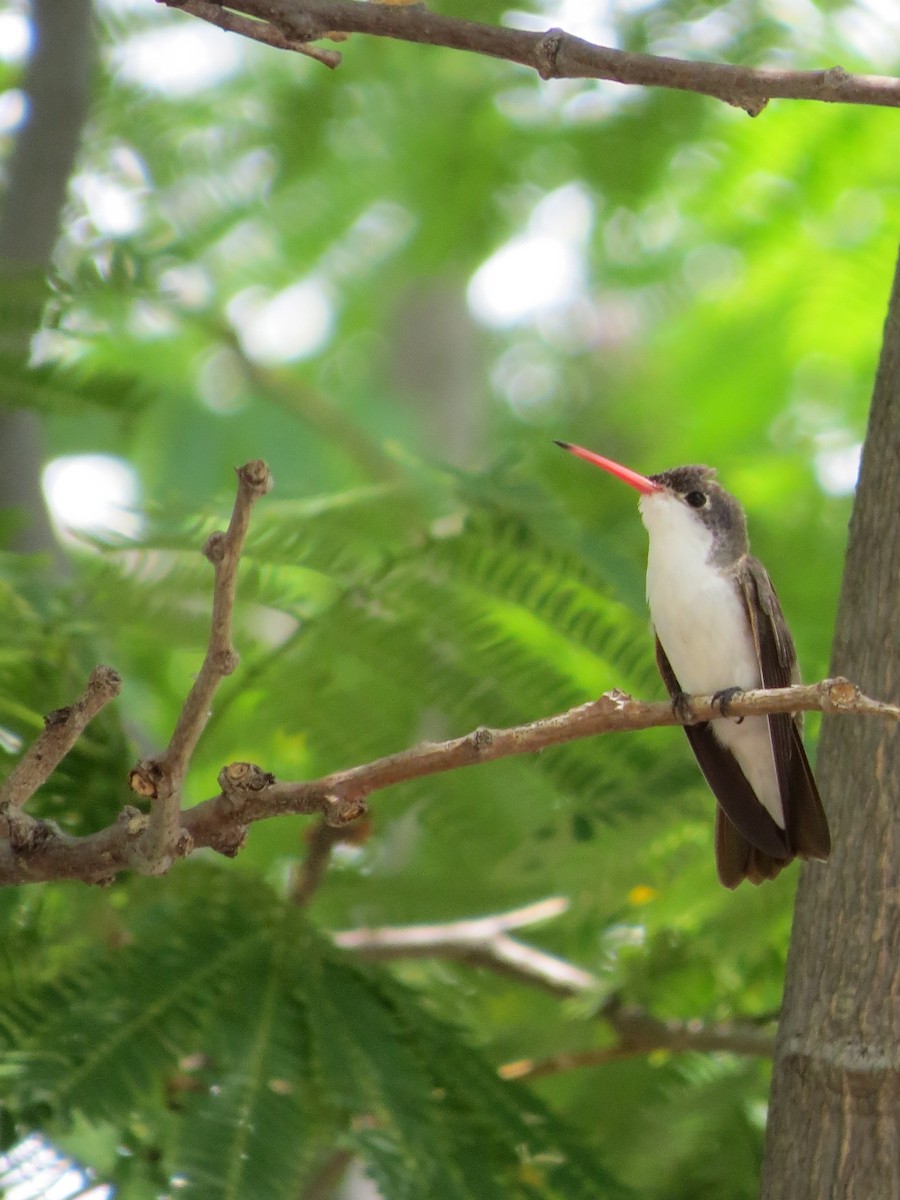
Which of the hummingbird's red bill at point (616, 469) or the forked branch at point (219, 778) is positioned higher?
the hummingbird's red bill at point (616, 469)

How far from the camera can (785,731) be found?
3717 mm

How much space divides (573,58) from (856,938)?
1807 millimetres

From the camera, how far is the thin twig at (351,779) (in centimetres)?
243

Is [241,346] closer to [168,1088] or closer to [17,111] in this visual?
[17,111]

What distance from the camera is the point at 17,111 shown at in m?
6.42

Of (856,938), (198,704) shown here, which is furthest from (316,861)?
(198,704)

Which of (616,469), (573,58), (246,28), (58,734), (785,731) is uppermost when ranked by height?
(616,469)

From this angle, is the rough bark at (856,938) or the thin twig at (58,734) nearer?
the thin twig at (58,734)

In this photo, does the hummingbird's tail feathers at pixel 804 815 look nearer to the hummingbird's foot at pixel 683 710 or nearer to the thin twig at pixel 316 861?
the hummingbird's foot at pixel 683 710

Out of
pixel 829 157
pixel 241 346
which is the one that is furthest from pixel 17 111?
pixel 829 157

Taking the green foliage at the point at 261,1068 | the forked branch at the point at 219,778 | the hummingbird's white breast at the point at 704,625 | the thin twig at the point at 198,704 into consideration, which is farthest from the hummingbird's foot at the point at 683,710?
the hummingbird's white breast at the point at 704,625

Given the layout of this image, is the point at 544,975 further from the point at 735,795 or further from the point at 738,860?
the point at 735,795

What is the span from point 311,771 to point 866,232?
4102 mm

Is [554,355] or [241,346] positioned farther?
[554,355]
